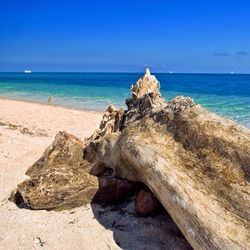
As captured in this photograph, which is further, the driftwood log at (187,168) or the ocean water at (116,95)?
the ocean water at (116,95)

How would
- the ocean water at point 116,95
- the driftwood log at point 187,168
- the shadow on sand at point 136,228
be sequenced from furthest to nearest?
the ocean water at point 116,95 < the shadow on sand at point 136,228 < the driftwood log at point 187,168

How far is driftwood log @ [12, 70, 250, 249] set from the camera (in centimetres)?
363

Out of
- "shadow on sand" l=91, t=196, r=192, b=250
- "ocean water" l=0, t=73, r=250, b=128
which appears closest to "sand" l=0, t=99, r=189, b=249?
"shadow on sand" l=91, t=196, r=192, b=250

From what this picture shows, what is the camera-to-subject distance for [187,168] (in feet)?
13.8

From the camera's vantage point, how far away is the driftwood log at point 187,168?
3.63 metres

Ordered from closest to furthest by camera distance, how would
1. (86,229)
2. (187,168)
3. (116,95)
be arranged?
(187,168) → (86,229) → (116,95)

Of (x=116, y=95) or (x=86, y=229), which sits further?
(x=116, y=95)

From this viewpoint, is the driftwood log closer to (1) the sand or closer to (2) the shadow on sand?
(1) the sand

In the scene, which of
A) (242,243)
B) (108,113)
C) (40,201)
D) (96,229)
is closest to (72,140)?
(108,113)

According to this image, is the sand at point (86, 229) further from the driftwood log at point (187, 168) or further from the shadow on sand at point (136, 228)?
the driftwood log at point (187, 168)

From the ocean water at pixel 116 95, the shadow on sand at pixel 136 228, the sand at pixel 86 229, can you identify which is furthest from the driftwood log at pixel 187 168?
the ocean water at pixel 116 95

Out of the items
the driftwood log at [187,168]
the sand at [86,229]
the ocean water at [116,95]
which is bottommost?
the ocean water at [116,95]

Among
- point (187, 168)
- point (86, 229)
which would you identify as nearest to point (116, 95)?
point (86, 229)

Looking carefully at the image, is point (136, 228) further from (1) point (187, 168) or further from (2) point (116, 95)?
(2) point (116, 95)
